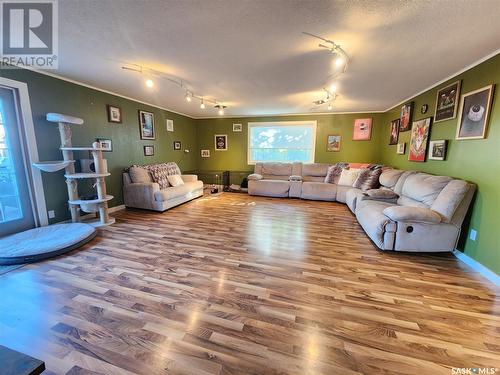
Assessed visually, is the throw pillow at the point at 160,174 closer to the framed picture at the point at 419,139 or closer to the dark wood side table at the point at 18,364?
the dark wood side table at the point at 18,364

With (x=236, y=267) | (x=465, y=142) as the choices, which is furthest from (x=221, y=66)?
(x=465, y=142)

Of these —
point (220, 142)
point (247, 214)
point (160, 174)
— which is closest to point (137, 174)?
point (160, 174)

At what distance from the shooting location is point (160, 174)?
4793mm

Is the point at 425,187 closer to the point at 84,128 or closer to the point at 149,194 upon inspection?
the point at 149,194

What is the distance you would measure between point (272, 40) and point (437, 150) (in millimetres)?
2869

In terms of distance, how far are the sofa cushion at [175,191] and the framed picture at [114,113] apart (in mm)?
1661

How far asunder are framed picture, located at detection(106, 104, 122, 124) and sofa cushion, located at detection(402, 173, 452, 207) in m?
5.36

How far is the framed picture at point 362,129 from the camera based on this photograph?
18.7ft

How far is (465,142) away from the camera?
256cm

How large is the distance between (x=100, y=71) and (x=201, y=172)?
4.40m

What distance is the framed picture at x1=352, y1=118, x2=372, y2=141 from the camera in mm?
5711

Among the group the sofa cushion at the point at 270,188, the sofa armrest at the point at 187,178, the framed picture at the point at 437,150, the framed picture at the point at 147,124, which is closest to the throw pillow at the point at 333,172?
the sofa cushion at the point at 270,188

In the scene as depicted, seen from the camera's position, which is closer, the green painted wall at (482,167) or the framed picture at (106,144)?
the green painted wall at (482,167)

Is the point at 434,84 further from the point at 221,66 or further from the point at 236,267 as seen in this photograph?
the point at 236,267
